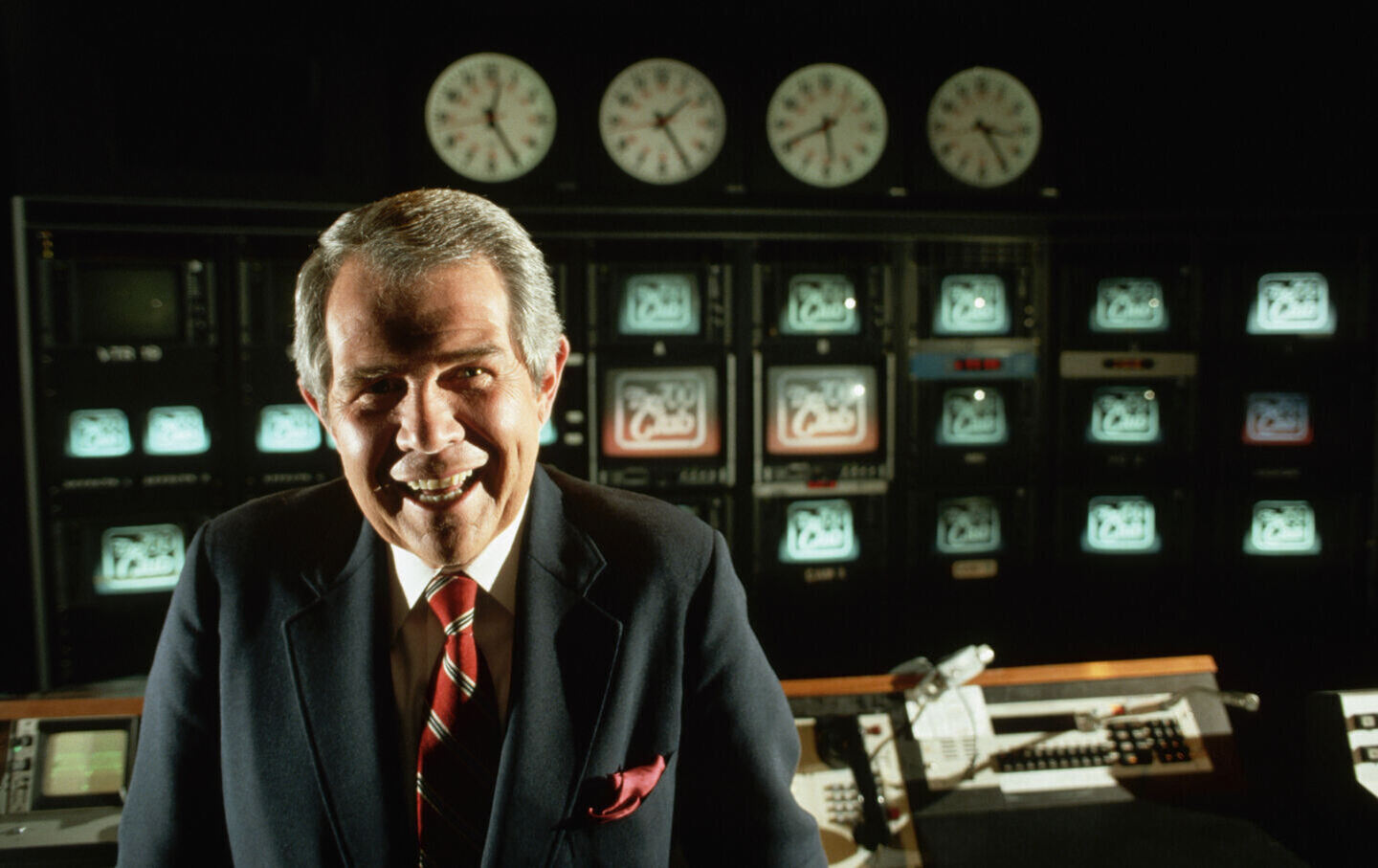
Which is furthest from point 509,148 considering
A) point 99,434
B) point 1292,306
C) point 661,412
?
point 1292,306

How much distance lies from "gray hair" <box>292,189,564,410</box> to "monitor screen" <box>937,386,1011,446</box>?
Result: 7.80 feet

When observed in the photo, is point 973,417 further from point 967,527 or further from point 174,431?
point 174,431

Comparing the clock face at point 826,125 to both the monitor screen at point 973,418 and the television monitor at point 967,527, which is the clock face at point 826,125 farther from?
the television monitor at point 967,527

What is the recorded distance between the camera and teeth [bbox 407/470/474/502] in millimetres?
799

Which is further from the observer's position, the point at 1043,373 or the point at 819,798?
the point at 1043,373

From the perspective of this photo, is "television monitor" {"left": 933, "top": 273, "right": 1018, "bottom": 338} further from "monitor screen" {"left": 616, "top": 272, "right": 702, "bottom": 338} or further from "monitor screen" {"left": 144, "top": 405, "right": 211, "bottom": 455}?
"monitor screen" {"left": 144, "top": 405, "right": 211, "bottom": 455}

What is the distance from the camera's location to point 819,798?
4.82 feet

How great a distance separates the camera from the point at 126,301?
101 inches

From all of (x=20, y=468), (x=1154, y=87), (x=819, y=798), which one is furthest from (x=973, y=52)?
(x=20, y=468)

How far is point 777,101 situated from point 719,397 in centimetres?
114

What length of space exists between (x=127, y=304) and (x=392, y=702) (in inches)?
93.1

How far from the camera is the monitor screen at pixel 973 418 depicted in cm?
297

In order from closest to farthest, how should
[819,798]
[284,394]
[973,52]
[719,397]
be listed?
1. [819,798]
2. [284,394]
3. [719,397]
4. [973,52]

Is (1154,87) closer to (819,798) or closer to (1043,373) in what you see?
(1043,373)
